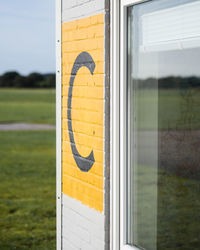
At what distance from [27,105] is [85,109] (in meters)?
26.9

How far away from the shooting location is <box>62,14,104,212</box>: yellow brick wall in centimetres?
327

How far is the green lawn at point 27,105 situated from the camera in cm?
2718

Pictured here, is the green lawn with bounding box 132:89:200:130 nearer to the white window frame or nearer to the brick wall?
the white window frame

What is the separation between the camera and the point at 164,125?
9.05 ft

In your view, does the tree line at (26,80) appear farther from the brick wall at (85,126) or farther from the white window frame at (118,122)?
the white window frame at (118,122)

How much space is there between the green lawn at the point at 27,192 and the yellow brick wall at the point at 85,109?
256cm

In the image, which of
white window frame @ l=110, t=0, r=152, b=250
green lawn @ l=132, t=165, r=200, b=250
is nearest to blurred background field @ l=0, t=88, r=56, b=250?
white window frame @ l=110, t=0, r=152, b=250

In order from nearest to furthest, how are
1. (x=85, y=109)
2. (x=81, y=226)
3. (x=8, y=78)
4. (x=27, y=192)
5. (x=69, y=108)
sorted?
(x=85, y=109) < (x=81, y=226) < (x=69, y=108) < (x=27, y=192) < (x=8, y=78)

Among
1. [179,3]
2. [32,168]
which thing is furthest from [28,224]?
[32,168]

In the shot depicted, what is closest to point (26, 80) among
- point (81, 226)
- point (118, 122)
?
point (81, 226)

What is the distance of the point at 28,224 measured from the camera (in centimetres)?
732

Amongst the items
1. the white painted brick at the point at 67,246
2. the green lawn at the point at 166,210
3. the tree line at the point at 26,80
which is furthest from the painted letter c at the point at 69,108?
the tree line at the point at 26,80

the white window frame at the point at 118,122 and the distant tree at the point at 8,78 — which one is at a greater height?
the distant tree at the point at 8,78

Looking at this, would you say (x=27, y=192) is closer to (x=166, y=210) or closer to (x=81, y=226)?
(x=81, y=226)
